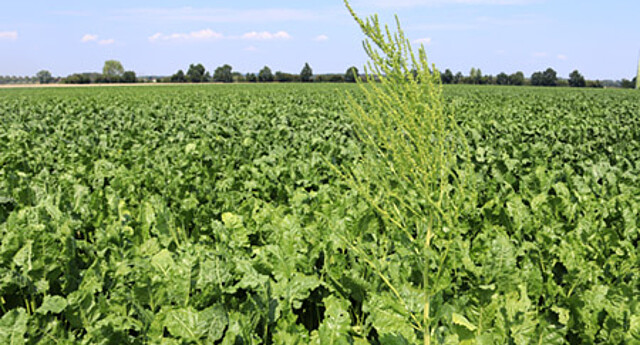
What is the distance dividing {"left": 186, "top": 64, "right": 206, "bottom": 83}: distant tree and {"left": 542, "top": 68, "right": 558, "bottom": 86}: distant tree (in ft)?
268

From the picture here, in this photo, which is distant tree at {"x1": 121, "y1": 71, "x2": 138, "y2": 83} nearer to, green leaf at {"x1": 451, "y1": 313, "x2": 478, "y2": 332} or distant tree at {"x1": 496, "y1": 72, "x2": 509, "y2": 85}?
distant tree at {"x1": 496, "y1": 72, "x2": 509, "y2": 85}

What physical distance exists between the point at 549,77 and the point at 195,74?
287 feet

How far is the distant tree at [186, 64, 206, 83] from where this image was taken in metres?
102

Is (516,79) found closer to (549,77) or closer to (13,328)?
(549,77)

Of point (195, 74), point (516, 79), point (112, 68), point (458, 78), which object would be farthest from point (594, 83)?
point (112, 68)

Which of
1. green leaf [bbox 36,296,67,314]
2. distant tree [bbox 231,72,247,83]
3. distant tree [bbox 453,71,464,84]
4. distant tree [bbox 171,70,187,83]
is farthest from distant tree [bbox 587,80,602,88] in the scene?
green leaf [bbox 36,296,67,314]

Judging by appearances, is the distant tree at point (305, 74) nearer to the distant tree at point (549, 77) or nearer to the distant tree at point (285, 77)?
the distant tree at point (285, 77)

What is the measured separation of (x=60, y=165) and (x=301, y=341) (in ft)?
Result: 19.0

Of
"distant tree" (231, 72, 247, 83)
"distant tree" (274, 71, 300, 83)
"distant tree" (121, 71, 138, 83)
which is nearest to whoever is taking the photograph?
"distant tree" (274, 71, 300, 83)

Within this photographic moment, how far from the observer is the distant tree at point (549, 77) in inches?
3742

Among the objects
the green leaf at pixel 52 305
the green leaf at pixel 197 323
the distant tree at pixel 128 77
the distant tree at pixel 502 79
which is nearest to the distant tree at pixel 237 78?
the distant tree at pixel 128 77

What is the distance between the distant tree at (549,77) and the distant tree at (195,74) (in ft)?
268

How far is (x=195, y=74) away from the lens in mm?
107688

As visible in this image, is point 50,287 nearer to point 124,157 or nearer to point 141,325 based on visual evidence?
point 141,325
